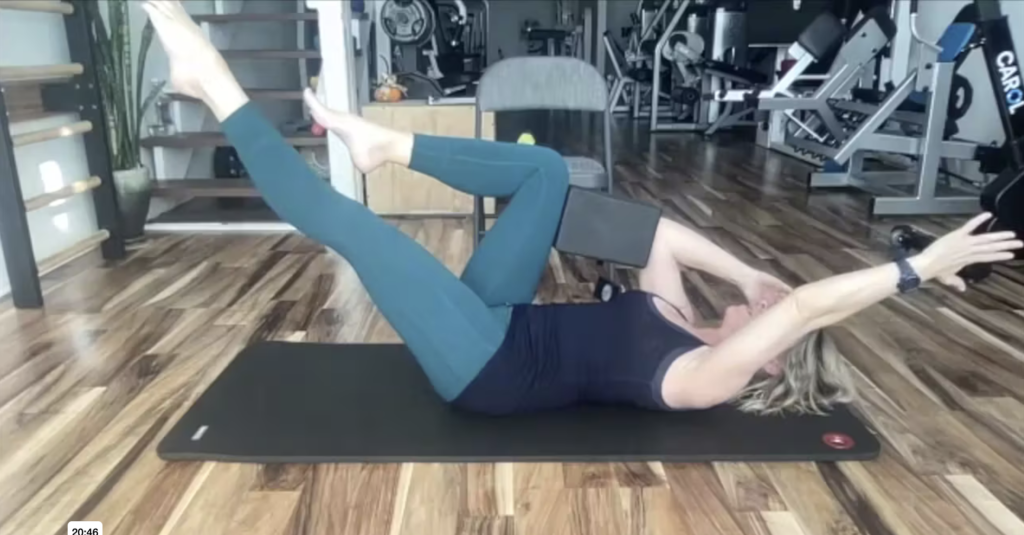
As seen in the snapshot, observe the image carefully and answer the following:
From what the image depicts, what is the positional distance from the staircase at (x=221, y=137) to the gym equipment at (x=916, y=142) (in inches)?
102

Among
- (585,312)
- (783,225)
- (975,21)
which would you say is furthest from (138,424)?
(975,21)

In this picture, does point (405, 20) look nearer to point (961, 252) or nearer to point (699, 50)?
point (699, 50)

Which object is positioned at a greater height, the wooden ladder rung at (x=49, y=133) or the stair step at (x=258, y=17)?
the stair step at (x=258, y=17)

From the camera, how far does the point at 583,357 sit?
5.32 ft

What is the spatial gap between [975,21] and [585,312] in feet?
9.00

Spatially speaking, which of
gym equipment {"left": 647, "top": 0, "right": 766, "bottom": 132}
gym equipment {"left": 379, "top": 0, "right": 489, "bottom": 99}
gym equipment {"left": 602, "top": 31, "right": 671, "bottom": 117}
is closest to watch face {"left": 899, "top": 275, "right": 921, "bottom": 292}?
gym equipment {"left": 379, "top": 0, "right": 489, "bottom": 99}

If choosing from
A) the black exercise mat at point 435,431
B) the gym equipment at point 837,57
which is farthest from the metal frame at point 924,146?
the black exercise mat at point 435,431

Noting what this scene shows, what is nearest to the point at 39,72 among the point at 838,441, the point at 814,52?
the point at 838,441

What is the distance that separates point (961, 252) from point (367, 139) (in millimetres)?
1108

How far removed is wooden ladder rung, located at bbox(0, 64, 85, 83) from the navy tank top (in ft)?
5.70

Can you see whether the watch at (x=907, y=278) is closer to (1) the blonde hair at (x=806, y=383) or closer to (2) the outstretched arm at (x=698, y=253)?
(1) the blonde hair at (x=806, y=383)

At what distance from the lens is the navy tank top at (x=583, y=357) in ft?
5.20

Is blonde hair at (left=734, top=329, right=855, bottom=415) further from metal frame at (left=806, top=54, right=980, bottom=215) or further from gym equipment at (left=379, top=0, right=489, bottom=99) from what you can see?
gym equipment at (left=379, top=0, right=489, bottom=99)

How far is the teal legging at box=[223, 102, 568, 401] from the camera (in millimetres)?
1490
